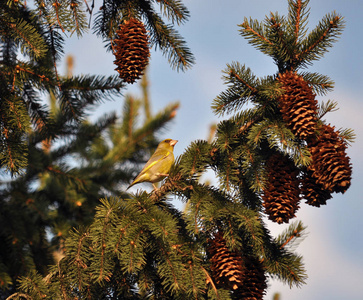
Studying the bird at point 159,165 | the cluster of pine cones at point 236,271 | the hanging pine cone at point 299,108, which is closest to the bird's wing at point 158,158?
the bird at point 159,165

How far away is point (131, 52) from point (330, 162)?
1323 millimetres

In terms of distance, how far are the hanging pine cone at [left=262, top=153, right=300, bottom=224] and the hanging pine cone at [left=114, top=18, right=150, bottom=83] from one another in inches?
39.3

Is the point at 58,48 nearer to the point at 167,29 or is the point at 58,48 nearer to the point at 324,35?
the point at 167,29

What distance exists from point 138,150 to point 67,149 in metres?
0.97

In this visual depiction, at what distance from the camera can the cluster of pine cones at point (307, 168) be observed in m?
2.26

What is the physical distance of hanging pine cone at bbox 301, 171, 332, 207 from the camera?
2.35 meters

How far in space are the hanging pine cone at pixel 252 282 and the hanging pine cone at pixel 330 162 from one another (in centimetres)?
54

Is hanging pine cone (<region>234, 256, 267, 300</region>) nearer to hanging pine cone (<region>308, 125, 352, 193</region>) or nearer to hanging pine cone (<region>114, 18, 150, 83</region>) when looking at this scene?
hanging pine cone (<region>308, 125, 352, 193</region>)

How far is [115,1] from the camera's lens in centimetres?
326

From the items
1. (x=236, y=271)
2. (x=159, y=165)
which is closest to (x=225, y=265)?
(x=236, y=271)

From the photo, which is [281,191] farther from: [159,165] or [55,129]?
[55,129]

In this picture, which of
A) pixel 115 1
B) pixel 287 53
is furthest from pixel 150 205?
pixel 115 1

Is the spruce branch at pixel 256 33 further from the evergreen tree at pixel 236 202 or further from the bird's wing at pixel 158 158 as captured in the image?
the bird's wing at pixel 158 158

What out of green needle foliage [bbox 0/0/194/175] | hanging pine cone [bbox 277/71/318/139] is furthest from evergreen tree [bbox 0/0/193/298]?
hanging pine cone [bbox 277/71/318/139]
